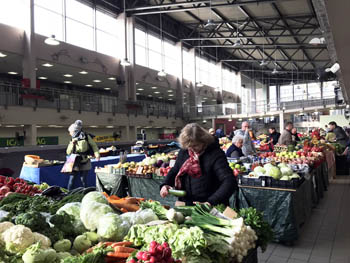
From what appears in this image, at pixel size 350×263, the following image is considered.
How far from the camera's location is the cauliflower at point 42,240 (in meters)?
1.59

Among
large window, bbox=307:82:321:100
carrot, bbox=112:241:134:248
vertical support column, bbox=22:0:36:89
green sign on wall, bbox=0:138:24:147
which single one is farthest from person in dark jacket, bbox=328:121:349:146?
large window, bbox=307:82:321:100

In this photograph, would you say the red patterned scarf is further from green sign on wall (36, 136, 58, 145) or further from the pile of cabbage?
green sign on wall (36, 136, 58, 145)

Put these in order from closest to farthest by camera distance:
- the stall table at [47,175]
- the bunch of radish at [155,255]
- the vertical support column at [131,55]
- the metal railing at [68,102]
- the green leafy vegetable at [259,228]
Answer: the bunch of radish at [155,255], the green leafy vegetable at [259,228], the stall table at [47,175], the metal railing at [68,102], the vertical support column at [131,55]

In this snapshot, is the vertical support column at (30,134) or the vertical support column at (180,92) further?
the vertical support column at (180,92)

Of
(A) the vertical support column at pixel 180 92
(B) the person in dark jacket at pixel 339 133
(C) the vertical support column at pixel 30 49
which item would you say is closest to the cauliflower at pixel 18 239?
(B) the person in dark jacket at pixel 339 133

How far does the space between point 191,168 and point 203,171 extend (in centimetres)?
12

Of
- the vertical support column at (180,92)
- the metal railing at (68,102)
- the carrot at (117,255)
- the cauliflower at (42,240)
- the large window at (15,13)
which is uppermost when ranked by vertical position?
the large window at (15,13)

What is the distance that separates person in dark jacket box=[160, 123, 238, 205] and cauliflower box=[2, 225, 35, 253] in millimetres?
1531

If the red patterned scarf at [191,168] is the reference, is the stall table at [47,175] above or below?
below

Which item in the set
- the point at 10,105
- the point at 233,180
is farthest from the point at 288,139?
the point at 10,105

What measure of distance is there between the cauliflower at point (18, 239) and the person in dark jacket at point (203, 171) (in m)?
1.53

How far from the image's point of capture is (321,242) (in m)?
4.05

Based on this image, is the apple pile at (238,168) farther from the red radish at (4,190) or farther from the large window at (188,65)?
the large window at (188,65)

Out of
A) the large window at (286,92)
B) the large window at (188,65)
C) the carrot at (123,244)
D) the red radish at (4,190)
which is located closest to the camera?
the carrot at (123,244)
